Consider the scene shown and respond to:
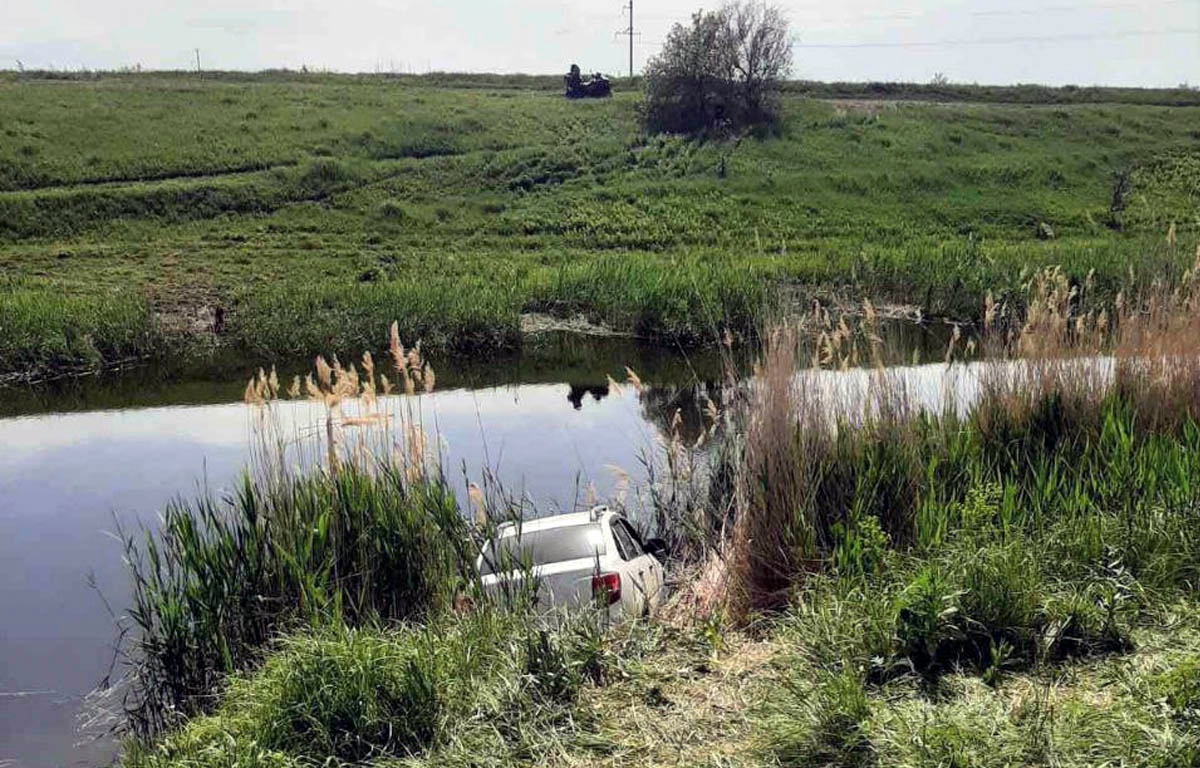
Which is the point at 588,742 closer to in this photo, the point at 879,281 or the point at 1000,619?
the point at 1000,619

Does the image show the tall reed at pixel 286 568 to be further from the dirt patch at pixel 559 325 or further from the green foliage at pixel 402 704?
the dirt patch at pixel 559 325

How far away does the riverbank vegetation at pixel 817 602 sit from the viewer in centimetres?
493

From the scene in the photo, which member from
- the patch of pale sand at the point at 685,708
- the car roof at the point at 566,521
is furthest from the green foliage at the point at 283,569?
the patch of pale sand at the point at 685,708

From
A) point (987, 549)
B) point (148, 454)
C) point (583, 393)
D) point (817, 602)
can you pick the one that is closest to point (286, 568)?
point (817, 602)

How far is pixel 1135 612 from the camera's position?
18.3 ft

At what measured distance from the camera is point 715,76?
47.4m

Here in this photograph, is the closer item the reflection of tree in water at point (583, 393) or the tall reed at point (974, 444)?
the tall reed at point (974, 444)

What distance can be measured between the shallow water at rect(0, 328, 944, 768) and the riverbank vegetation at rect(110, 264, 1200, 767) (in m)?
1.08

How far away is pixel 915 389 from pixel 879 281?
57.1 feet

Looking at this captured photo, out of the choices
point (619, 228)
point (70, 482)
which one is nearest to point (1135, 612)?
point (70, 482)

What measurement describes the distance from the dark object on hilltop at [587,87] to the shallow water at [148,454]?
33.9 metres

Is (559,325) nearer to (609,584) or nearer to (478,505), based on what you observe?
(478,505)

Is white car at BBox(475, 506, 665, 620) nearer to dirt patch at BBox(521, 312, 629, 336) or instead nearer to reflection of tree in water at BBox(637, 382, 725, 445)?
reflection of tree in water at BBox(637, 382, 725, 445)

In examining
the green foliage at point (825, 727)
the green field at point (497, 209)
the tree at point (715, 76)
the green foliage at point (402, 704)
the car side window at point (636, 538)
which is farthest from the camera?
the tree at point (715, 76)
